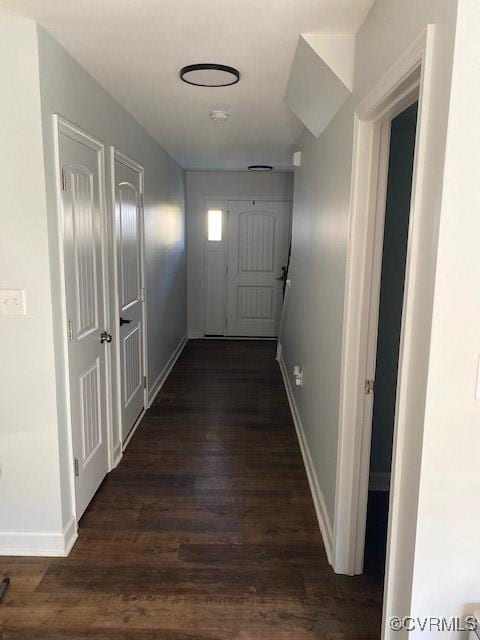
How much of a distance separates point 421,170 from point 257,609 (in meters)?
1.77

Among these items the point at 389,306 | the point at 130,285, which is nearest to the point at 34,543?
the point at 130,285

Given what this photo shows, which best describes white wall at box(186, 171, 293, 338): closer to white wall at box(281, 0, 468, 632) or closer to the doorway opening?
the doorway opening

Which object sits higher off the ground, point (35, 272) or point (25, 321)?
point (35, 272)

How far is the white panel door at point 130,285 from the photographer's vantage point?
121 inches

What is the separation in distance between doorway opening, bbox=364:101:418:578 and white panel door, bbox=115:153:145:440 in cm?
167

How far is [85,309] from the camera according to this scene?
2439mm

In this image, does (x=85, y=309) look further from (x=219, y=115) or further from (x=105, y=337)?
(x=219, y=115)

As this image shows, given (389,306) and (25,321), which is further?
(389,306)

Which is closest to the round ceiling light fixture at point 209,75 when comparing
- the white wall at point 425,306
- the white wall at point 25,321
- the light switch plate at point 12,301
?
the white wall at point 425,306

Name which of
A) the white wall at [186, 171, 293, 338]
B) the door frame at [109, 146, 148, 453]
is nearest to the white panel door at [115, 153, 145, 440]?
the door frame at [109, 146, 148, 453]

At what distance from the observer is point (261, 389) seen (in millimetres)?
4625

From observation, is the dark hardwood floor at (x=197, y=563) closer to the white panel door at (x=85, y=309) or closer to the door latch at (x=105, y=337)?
the white panel door at (x=85, y=309)

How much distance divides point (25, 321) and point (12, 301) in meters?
0.10

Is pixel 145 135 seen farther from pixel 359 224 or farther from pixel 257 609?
pixel 257 609
